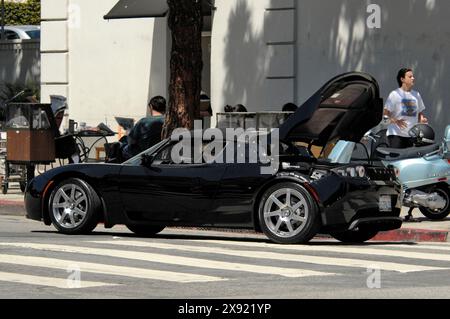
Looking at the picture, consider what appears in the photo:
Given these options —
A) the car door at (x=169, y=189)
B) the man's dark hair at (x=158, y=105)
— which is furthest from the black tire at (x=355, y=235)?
the man's dark hair at (x=158, y=105)

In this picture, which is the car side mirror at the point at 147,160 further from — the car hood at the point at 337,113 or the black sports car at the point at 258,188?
the car hood at the point at 337,113

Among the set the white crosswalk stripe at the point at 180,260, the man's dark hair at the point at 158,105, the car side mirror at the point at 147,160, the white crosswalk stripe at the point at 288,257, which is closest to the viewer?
the white crosswalk stripe at the point at 180,260

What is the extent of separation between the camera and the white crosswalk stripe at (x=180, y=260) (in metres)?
12.0

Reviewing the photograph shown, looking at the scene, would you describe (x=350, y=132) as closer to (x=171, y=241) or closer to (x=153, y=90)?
(x=171, y=241)

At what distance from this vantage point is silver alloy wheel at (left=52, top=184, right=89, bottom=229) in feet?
50.6

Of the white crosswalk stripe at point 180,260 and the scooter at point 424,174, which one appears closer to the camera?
the white crosswalk stripe at point 180,260

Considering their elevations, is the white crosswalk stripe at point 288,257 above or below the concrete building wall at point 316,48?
below

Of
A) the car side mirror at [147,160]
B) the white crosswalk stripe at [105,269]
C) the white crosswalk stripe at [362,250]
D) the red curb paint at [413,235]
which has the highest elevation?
the car side mirror at [147,160]

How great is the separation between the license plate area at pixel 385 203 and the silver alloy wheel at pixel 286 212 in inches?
41.5

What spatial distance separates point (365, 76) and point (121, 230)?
154 inches

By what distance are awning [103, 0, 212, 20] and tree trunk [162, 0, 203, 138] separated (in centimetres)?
445

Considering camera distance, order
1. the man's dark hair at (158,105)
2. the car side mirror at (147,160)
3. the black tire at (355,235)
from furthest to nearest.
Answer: the man's dark hair at (158,105)
the black tire at (355,235)
the car side mirror at (147,160)

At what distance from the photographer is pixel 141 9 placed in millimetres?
25188

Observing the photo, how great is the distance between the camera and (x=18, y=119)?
21266 millimetres
